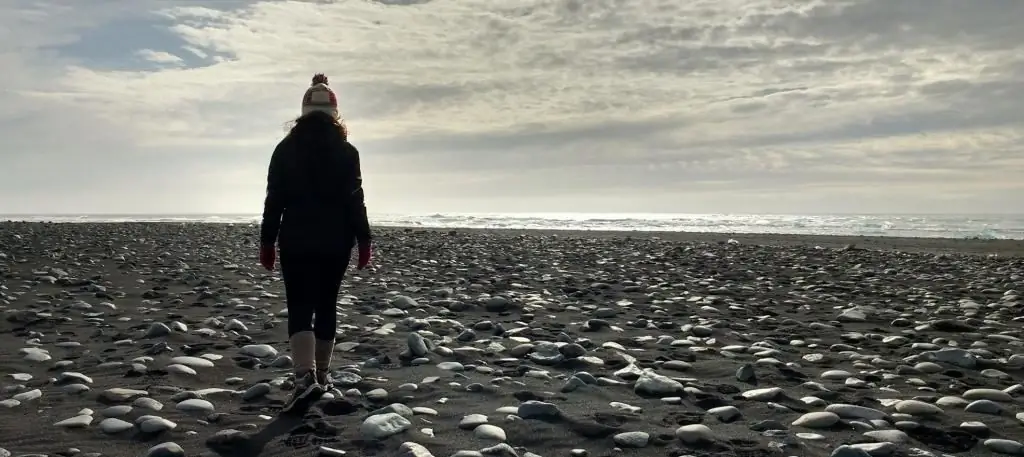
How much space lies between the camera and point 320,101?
16.8ft

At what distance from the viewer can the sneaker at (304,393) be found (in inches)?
175

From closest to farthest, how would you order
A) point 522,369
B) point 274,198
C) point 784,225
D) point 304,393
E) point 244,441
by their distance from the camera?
point 244,441 → point 304,393 → point 274,198 → point 522,369 → point 784,225

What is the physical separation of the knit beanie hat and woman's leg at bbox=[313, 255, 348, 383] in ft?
3.75

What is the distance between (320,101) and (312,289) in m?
1.45

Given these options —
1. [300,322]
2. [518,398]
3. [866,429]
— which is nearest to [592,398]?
[518,398]

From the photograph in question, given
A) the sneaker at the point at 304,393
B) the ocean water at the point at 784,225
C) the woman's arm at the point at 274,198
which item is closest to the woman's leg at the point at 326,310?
the sneaker at the point at 304,393

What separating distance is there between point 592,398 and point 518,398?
546 millimetres

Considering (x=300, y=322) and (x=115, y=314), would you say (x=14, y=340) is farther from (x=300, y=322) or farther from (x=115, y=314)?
(x=300, y=322)

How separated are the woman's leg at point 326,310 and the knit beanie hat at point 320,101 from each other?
114cm

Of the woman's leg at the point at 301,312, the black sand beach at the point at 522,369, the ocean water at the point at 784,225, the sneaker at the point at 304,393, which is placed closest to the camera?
the black sand beach at the point at 522,369

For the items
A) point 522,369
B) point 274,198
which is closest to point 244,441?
point 274,198

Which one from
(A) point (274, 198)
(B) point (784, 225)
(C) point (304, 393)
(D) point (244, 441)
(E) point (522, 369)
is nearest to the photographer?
(D) point (244, 441)

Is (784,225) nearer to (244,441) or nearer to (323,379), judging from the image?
(323,379)

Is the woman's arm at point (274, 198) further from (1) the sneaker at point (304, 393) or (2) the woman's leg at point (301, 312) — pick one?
(1) the sneaker at point (304, 393)
